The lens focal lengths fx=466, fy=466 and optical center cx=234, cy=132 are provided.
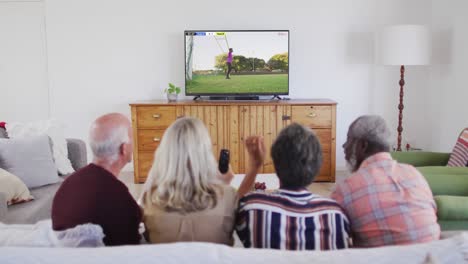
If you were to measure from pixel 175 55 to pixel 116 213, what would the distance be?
12.8ft

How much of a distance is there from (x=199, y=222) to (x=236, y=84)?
368cm

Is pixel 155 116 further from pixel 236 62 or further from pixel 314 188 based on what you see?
pixel 314 188

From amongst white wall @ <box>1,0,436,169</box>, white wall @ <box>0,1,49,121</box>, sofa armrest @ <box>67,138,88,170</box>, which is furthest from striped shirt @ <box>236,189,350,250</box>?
white wall @ <box>0,1,49,121</box>

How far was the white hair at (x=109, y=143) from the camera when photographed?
1.84 metres

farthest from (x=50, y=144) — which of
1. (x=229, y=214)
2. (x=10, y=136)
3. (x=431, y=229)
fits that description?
(x=431, y=229)

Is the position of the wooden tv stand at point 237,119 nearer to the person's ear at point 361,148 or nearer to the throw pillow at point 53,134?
the throw pillow at point 53,134

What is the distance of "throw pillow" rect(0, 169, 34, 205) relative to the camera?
113 inches

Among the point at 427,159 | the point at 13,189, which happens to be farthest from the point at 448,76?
the point at 13,189

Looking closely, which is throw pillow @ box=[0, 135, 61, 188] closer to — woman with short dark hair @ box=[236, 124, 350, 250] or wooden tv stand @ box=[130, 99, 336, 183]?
wooden tv stand @ box=[130, 99, 336, 183]

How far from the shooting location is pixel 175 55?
536 centimetres

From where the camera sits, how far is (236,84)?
5.19 m

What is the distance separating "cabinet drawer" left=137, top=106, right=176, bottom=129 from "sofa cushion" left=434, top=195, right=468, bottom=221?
10.3ft

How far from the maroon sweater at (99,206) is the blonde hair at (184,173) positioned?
0.11 m

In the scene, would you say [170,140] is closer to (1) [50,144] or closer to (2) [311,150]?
(2) [311,150]
